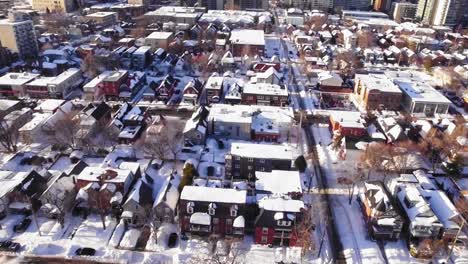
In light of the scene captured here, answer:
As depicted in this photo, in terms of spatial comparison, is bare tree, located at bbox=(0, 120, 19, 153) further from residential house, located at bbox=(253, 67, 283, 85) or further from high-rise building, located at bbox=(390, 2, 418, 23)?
high-rise building, located at bbox=(390, 2, 418, 23)

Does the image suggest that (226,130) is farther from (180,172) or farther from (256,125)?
(180,172)

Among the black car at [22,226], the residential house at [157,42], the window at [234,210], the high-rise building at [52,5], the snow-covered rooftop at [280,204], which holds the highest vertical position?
the high-rise building at [52,5]

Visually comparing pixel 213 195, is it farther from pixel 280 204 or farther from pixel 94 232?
pixel 94 232

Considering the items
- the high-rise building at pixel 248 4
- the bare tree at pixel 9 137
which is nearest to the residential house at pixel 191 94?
the bare tree at pixel 9 137

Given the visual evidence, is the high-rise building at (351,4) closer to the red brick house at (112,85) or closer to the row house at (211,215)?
the red brick house at (112,85)

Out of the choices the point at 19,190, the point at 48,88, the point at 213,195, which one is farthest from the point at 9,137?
the point at 213,195

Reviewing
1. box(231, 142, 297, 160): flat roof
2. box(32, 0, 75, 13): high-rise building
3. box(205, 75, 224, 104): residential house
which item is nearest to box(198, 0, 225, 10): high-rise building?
box(32, 0, 75, 13): high-rise building
